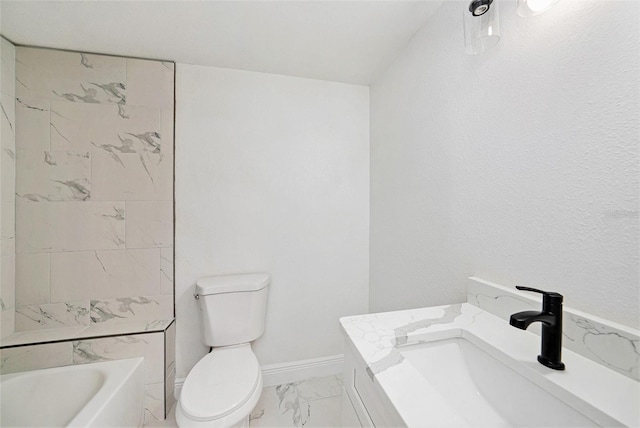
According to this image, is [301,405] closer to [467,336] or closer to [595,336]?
[467,336]

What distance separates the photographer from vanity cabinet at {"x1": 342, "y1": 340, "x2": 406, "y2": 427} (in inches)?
21.5

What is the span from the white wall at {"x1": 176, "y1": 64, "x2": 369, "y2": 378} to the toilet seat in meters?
0.36

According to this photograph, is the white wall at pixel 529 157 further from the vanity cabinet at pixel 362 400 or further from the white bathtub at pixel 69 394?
the white bathtub at pixel 69 394

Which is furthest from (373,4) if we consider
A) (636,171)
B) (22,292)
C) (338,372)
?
(22,292)

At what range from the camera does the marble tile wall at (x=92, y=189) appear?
1.49 m

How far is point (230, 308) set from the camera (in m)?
1.58

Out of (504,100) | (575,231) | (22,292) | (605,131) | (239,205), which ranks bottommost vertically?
(22,292)

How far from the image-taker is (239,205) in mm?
1764

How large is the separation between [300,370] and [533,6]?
220 centimetres

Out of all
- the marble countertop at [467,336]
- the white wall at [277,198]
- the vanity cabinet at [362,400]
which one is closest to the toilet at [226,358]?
the white wall at [277,198]

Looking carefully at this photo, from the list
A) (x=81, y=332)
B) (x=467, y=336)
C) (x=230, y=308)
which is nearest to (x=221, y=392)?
(x=230, y=308)

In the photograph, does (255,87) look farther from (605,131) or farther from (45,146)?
(605,131)

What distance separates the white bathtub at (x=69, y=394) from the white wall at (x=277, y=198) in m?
0.35

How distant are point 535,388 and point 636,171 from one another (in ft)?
1.80
